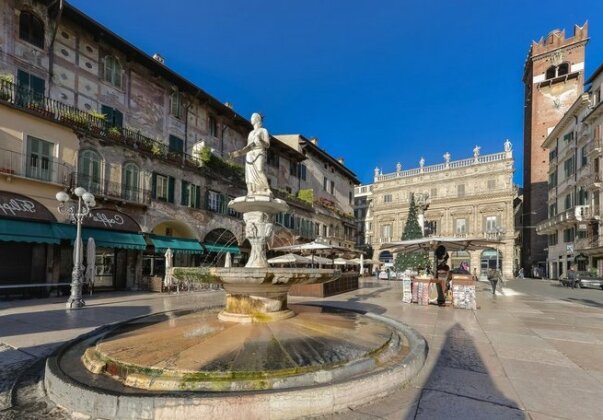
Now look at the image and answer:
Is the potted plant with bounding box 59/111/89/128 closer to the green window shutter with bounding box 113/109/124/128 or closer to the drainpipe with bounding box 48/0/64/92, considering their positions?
the drainpipe with bounding box 48/0/64/92

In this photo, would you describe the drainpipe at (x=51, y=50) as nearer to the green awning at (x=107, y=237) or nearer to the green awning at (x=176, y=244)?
the green awning at (x=107, y=237)

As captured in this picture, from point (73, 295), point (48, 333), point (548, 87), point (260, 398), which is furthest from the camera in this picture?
point (548, 87)

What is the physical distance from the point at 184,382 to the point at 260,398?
0.97 metres

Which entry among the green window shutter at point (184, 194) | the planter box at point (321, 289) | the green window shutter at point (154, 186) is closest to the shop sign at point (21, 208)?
the green window shutter at point (154, 186)

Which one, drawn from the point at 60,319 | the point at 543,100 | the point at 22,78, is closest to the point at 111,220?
the point at 22,78

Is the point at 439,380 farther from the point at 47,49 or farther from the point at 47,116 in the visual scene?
the point at 47,49

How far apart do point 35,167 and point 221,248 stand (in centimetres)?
1244

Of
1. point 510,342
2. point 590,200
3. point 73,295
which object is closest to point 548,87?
point 590,200

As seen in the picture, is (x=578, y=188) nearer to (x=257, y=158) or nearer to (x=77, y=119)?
(x=257, y=158)

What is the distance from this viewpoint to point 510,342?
6.95 metres

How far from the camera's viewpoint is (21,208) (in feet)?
48.4

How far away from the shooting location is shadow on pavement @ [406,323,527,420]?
143 inches

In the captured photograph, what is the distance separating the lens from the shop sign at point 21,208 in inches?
560

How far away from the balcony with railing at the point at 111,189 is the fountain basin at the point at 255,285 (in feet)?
45.3
